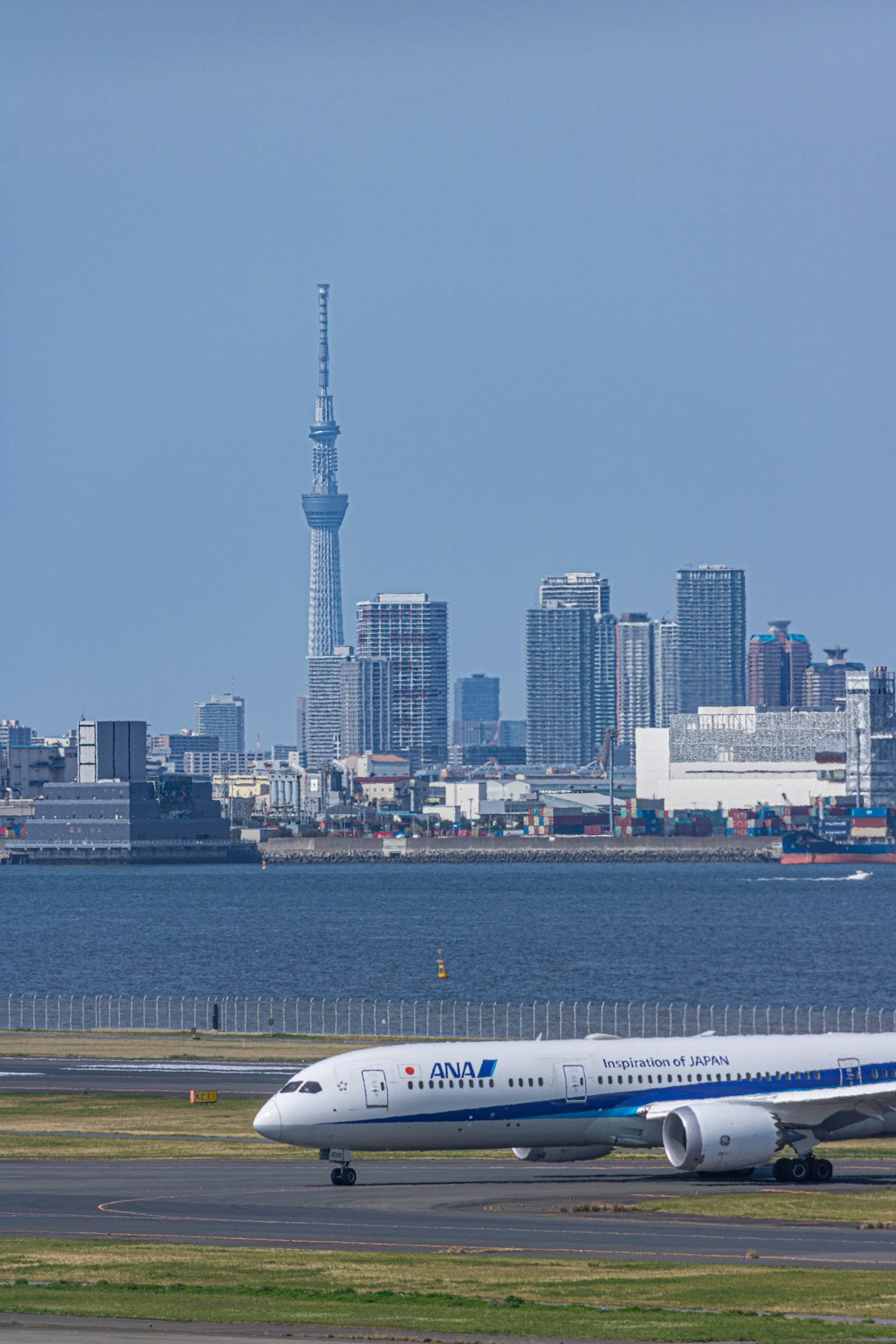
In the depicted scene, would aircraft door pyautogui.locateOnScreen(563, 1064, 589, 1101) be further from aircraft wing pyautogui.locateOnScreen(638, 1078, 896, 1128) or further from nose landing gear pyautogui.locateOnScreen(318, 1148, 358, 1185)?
nose landing gear pyautogui.locateOnScreen(318, 1148, 358, 1185)

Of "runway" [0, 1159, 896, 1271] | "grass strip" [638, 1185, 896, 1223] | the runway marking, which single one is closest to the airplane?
"runway" [0, 1159, 896, 1271]

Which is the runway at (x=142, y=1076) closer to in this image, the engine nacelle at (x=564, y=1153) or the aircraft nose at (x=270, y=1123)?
the engine nacelle at (x=564, y=1153)

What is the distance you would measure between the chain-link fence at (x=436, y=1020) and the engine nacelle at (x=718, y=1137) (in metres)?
42.4

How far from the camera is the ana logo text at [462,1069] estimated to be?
59188mm

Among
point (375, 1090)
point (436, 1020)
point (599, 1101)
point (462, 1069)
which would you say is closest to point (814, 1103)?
point (599, 1101)

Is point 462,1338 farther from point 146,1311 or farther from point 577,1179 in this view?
point 577,1179

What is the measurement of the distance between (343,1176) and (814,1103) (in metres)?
12.5

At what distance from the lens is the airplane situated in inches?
2302

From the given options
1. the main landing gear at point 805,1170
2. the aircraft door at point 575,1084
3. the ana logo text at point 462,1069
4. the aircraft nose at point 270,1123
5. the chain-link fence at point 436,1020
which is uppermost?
the ana logo text at point 462,1069

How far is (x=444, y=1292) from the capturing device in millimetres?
43062

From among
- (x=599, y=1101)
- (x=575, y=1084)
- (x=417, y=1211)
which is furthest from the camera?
(x=599, y=1101)

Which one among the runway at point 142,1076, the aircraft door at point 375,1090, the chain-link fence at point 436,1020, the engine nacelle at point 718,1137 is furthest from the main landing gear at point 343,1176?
the chain-link fence at point 436,1020

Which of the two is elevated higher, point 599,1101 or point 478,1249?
point 599,1101

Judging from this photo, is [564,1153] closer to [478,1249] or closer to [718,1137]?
[718,1137]
